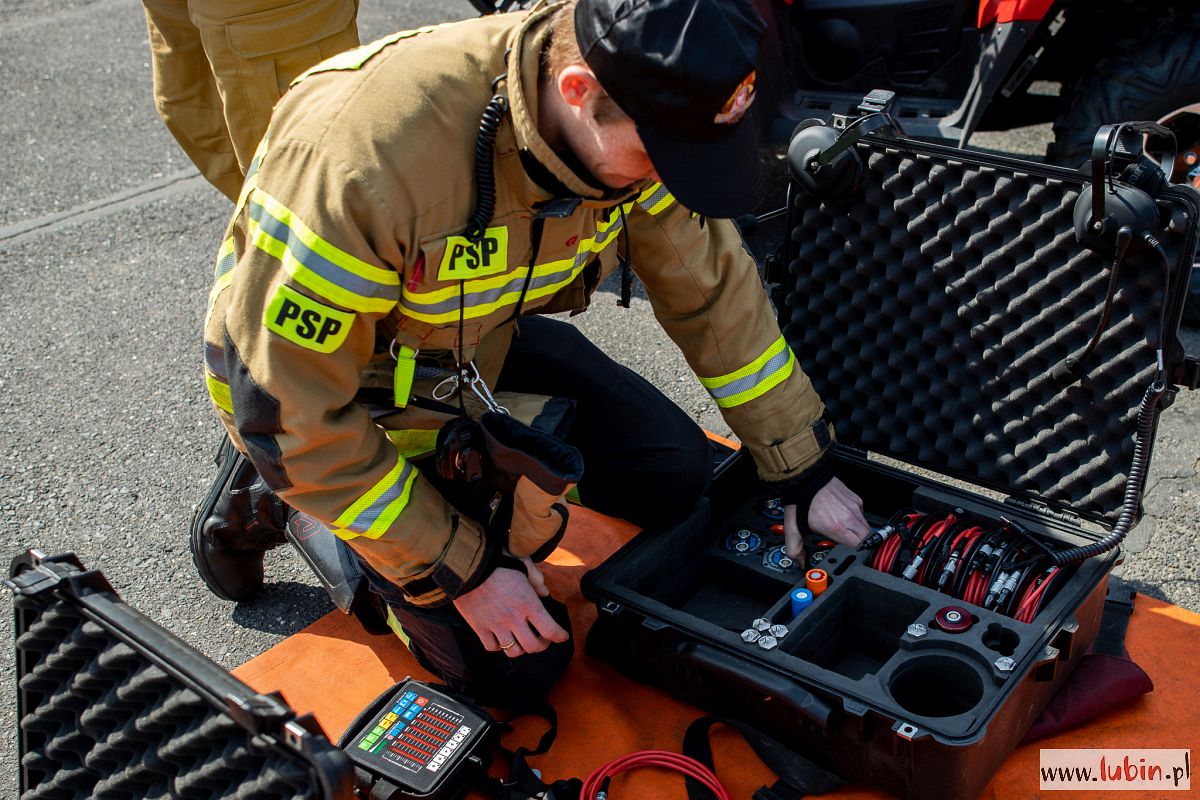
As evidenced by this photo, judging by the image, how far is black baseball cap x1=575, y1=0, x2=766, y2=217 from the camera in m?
1.69

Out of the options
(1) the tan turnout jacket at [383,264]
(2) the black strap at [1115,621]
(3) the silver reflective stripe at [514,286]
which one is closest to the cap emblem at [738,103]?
(1) the tan turnout jacket at [383,264]

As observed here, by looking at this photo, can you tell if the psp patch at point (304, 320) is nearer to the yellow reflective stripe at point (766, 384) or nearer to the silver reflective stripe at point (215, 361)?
the silver reflective stripe at point (215, 361)

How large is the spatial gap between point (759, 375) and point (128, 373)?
2494mm

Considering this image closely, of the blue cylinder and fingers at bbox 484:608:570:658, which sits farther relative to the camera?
the blue cylinder

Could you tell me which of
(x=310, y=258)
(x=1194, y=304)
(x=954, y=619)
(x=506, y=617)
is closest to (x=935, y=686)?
(x=954, y=619)

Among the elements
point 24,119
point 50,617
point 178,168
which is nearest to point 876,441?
point 50,617

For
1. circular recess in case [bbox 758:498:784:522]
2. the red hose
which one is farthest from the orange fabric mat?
circular recess in case [bbox 758:498:784:522]

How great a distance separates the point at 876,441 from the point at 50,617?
71.5 inches

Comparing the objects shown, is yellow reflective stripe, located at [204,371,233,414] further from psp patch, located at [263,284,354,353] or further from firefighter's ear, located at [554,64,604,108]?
firefighter's ear, located at [554,64,604,108]

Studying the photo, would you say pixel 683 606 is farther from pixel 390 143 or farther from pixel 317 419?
pixel 390 143

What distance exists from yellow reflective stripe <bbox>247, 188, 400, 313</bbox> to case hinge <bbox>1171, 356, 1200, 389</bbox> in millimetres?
1516

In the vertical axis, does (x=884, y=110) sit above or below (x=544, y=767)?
above

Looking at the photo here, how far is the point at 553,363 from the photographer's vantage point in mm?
2646

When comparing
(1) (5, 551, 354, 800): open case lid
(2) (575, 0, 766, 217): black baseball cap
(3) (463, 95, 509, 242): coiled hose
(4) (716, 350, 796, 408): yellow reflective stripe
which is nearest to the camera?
(1) (5, 551, 354, 800): open case lid
